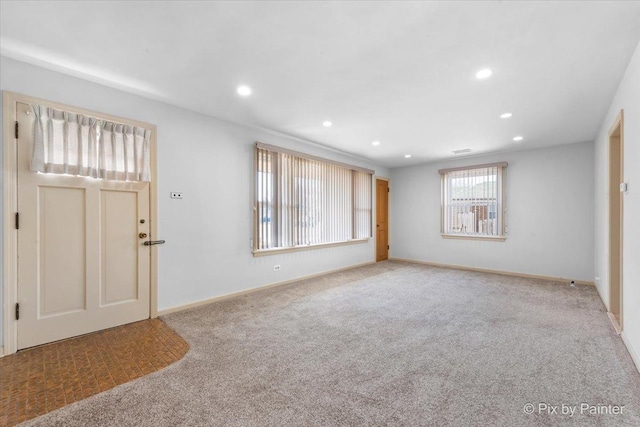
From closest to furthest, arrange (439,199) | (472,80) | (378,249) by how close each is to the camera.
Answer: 1. (472,80)
2. (439,199)
3. (378,249)

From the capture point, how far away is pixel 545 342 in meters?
2.71

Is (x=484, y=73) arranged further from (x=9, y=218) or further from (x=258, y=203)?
(x=9, y=218)

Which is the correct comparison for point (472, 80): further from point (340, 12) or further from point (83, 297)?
point (83, 297)

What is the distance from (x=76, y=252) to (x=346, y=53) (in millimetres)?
3336

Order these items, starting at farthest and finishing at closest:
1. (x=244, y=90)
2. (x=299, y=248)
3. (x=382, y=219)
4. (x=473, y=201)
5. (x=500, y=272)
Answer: (x=382, y=219) → (x=473, y=201) → (x=500, y=272) → (x=299, y=248) → (x=244, y=90)

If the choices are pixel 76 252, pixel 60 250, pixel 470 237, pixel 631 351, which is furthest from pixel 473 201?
pixel 60 250

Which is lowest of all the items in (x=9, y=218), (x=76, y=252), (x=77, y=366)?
(x=77, y=366)

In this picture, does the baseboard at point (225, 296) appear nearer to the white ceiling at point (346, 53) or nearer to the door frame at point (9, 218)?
the door frame at point (9, 218)

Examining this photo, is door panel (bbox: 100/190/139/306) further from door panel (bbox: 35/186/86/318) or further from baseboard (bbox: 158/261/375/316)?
baseboard (bbox: 158/261/375/316)

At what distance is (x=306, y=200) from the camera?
540 cm

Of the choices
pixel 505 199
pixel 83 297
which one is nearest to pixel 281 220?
pixel 83 297

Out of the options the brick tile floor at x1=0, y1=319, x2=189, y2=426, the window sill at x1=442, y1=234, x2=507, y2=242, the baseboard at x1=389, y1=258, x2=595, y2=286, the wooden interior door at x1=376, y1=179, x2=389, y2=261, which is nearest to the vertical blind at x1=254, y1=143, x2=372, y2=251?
the wooden interior door at x1=376, y1=179, x2=389, y2=261

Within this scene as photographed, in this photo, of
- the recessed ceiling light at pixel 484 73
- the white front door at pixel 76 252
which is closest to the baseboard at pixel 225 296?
the white front door at pixel 76 252

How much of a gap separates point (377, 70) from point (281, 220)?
293 centimetres
